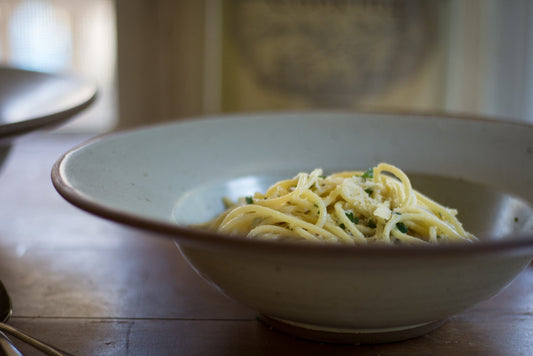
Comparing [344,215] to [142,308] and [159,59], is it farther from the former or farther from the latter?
[159,59]

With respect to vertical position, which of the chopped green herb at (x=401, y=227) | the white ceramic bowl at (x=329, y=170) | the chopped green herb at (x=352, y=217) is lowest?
the chopped green herb at (x=401, y=227)

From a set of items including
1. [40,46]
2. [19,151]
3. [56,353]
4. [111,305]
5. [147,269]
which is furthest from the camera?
[40,46]

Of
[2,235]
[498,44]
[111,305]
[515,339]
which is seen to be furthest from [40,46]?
[515,339]

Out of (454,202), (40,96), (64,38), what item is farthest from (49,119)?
(64,38)

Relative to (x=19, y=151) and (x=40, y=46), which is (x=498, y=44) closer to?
(x=19, y=151)

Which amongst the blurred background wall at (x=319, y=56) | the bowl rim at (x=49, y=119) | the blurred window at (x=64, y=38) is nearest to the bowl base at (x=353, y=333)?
the bowl rim at (x=49, y=119)

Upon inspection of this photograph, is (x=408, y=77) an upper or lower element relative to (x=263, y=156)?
lower

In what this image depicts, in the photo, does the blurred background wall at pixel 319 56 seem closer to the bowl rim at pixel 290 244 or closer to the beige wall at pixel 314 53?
the beige wall at pixel 314 53
